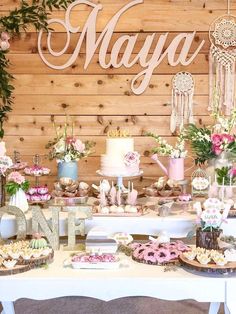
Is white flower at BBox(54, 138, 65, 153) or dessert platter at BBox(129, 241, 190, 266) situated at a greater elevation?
white flower at BBox(54, 138, 65, 153)

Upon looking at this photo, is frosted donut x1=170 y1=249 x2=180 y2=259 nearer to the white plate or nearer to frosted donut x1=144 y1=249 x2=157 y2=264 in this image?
frosted donut x1=144 y1=249 x2=157 y2=264


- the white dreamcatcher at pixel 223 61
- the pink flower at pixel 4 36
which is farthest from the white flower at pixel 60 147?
the white dreamcatcher at pixel 223 61

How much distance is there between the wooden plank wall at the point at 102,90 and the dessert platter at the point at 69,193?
2.50 feet

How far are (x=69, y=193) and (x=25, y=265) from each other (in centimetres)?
95

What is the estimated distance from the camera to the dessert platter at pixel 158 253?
231cm

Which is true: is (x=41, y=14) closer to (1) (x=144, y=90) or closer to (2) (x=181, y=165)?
(1) (x=144, y=90)

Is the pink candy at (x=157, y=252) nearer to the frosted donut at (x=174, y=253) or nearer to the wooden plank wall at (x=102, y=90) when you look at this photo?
the frosted donut at (x=174, y=253)

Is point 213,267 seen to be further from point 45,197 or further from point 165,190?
point 45,197

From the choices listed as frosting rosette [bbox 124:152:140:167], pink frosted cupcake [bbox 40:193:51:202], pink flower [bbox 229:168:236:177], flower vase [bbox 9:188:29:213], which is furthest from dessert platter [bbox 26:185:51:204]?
pink flower [bbox 229:168:236:177]

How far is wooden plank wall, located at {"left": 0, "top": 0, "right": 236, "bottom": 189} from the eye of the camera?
12.5ft

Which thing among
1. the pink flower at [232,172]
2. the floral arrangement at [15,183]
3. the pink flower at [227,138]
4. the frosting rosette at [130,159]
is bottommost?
the floral arrangement at [15,183]

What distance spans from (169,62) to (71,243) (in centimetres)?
176

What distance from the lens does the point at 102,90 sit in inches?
153

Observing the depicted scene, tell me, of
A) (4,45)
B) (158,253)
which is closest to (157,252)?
(158,253)
